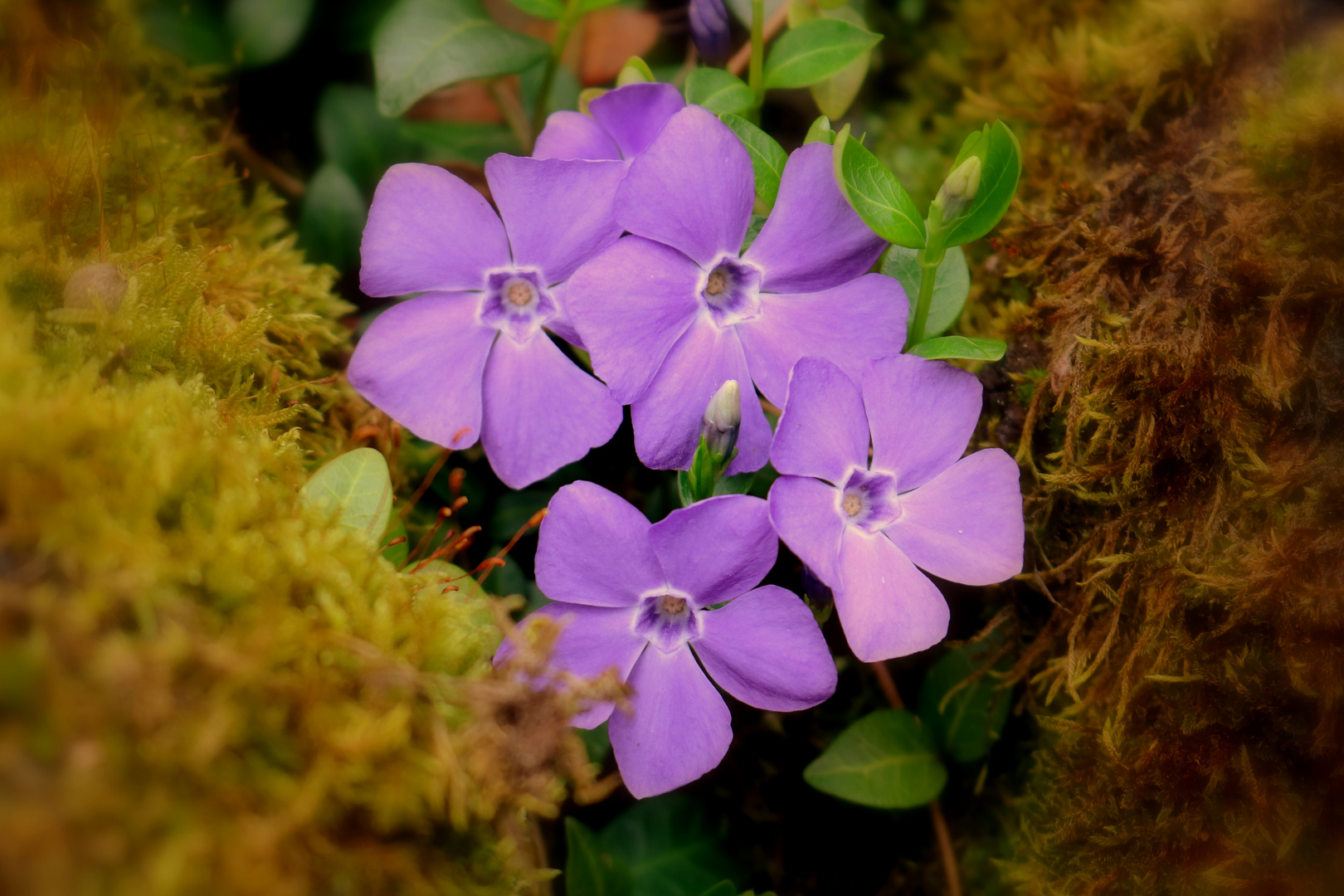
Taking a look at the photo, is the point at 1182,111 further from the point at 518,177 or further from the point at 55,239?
the point at 55,239

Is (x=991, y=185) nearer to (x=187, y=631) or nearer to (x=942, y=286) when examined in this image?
(x=942, y=286)

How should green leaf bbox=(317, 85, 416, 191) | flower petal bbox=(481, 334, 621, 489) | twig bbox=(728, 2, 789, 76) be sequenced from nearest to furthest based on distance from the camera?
flower petal bbox=(481, 334, 621, 489), twig bbox=(728, 2, 789, 76), green leaf bbox=(317, 85, 416, 191)

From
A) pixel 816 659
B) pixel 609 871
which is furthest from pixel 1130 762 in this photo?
pixel 609 871

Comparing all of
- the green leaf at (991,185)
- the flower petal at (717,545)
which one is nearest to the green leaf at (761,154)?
the green leaf at (991,185)

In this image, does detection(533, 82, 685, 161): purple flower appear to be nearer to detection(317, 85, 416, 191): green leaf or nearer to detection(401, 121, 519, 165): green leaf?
detection(401, 121, 519, 165): green leaf

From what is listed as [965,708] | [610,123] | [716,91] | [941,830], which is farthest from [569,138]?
[941,830]

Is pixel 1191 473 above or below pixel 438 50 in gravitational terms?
below

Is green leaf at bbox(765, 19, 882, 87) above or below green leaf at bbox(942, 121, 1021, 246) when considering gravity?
above

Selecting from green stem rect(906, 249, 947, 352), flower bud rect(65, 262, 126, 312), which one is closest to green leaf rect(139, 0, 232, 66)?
flower bud rect(65, 262, 126, 312)
